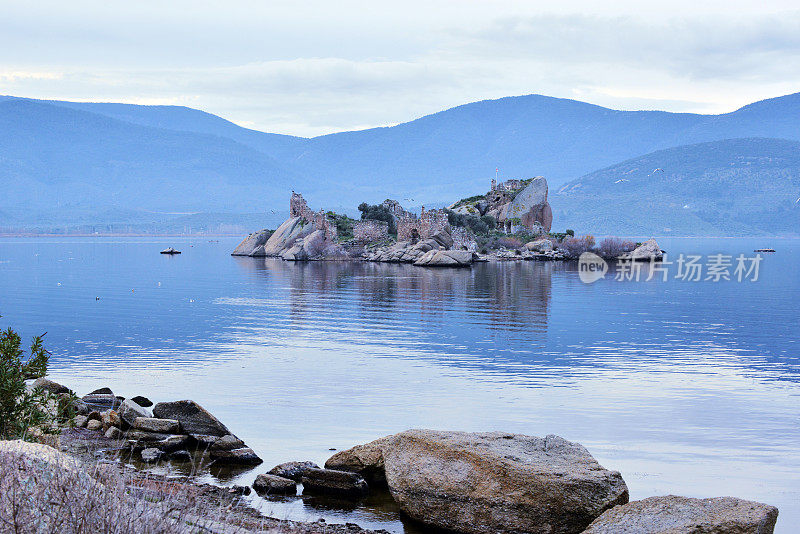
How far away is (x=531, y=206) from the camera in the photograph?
134 m

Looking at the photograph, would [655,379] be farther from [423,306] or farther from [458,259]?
[458,259]

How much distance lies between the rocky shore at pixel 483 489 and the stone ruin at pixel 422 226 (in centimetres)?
9118

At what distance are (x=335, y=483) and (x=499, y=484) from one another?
140 inches

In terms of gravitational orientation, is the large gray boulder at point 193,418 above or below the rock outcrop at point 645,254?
below

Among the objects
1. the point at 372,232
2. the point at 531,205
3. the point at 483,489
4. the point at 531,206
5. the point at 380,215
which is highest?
the point at 531,205

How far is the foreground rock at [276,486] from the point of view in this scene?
15.4m

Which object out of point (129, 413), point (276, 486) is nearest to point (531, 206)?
point (129, 413)

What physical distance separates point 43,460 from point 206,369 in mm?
19132

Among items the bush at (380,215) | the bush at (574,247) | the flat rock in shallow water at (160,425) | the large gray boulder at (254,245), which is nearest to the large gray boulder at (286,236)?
the large gray boulder at (254,245)

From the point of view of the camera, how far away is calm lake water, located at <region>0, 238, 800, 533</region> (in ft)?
60.3

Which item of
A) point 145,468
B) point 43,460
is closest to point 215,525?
point 43,460

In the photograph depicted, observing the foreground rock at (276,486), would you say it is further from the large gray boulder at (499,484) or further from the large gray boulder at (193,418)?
the large gray boulder at (193,418)

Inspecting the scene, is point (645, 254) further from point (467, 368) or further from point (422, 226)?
point (467, 368)

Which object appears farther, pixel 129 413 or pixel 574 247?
pixel 574 247
